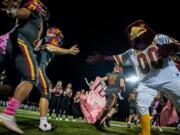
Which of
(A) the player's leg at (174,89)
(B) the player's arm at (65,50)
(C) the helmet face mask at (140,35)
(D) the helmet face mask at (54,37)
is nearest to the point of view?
(B) the player's arm at (65,50)

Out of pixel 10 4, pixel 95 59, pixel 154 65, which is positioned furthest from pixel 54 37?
pixel 10 4

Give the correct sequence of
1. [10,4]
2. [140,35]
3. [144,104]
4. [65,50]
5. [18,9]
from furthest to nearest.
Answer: [140,35] → [144,104] → [65,50] → [10,4] → [18,9]

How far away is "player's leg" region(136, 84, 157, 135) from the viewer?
636 cm

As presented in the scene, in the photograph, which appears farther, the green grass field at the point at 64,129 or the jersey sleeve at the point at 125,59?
the jersey sleeve at the point at 125,59

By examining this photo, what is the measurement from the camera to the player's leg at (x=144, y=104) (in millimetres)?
6355

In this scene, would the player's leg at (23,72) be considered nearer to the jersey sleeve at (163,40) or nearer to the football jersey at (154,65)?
the football jersey at (154,65)

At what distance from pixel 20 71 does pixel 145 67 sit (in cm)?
229

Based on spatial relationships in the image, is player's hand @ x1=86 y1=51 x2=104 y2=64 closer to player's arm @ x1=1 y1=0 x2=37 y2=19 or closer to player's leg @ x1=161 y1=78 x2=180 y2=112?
player's leg @ x1=161 y1=78 x2=180 y2=112

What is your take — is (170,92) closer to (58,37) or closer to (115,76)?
(58,37)

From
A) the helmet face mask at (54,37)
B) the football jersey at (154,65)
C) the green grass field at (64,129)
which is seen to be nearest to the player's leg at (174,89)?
the football jersey at (154,65)

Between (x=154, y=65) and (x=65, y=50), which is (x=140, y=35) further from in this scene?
(x=65, y=50)

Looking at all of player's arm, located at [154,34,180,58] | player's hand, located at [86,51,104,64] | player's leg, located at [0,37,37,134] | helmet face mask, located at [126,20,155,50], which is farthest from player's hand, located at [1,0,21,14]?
player's arm, located at [154,34,180,58]

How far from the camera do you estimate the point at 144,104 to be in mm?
6434

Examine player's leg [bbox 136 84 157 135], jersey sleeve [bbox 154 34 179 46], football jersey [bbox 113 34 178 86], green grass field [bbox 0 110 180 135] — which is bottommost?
green grass field [bbox 0 110 180 135]
